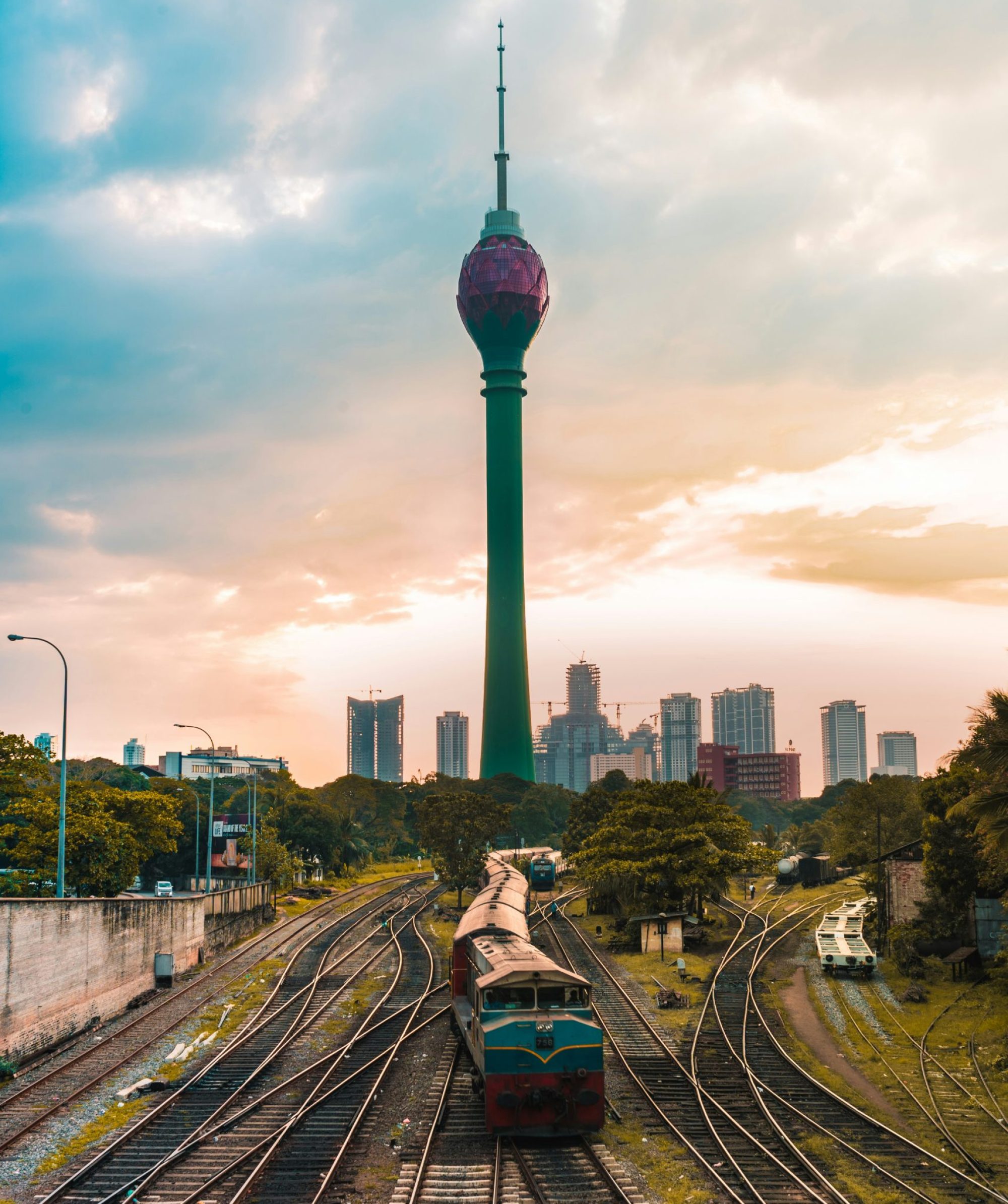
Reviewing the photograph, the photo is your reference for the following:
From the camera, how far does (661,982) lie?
42.2m

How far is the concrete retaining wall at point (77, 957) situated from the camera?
30.1m

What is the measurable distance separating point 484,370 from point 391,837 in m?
91.7

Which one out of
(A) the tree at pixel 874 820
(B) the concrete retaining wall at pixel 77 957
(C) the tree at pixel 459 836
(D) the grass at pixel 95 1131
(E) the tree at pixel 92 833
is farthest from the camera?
(A) the tree at pixel 874 820

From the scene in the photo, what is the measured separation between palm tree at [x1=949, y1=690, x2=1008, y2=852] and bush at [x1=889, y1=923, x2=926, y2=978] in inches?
760

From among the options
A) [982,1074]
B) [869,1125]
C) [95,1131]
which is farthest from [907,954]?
[95,1131]

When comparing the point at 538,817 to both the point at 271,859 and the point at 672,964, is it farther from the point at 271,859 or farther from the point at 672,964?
the point at 672,964

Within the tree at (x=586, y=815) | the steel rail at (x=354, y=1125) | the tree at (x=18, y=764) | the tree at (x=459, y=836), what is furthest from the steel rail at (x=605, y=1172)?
the tree at (x=586, y=815)

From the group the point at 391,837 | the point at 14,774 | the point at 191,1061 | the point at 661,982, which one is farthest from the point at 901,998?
the point at 391,837


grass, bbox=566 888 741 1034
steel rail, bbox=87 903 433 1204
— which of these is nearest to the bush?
grass, bbox=566 888 741 1034

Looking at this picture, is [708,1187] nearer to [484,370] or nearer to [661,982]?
[661,982]

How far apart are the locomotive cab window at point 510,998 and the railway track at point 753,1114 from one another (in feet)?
14.5

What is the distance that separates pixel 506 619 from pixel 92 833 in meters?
134

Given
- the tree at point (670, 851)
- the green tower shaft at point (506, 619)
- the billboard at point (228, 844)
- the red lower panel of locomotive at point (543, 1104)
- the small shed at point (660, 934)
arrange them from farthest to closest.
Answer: the green tower shaft at point (506, 619), the billboard at point (228, 844), the tree at point (670, 851), the small shed at point (660, 934), the red lower panel of locomotive at point (543, 1104)

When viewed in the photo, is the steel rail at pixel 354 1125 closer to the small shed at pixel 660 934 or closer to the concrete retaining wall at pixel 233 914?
the small shed at pixel 660 934
